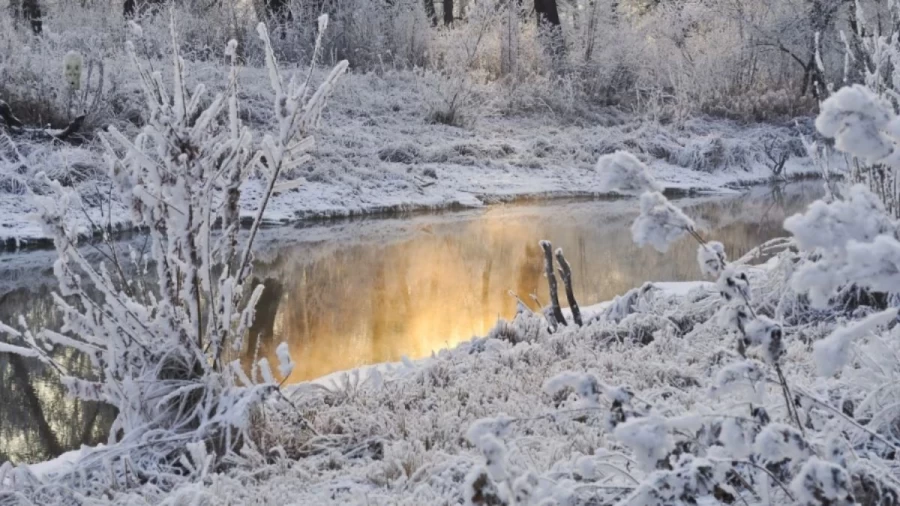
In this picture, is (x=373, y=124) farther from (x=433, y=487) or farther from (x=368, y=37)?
(x=433, y=487)

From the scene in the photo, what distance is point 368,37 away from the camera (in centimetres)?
1539

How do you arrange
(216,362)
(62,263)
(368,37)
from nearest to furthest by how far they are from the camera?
(62,263) < (216,362) < (368,37)

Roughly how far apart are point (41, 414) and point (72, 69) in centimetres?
684

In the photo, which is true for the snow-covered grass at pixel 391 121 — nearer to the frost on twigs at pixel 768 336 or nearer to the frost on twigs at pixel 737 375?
the frost on twigs at pixel 737 375

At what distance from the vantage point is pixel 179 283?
2980 mm

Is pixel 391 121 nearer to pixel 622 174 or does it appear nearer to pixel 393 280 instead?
pixel 393 280

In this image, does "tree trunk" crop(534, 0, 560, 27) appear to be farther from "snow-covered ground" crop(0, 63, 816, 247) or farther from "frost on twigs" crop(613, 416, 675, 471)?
"frost on twigs" crop(613, 416, 675, 471)

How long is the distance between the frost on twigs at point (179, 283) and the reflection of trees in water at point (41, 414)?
3.19ft

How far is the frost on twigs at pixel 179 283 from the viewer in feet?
8.82

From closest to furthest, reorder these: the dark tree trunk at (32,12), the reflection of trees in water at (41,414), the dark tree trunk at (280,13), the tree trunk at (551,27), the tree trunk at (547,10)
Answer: the reflection of trees in water at (41,414) → the dark tree trunk at (32,12) → the dark tree trunk at (280,13) → the tree trunk at (551,27) → the tree trunk at (547,10)

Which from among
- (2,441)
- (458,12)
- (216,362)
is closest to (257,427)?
(216,362)

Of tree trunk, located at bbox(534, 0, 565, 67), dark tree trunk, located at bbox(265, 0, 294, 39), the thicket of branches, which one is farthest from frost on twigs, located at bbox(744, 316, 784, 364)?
tree trunk, located at bbox(534, 0, 565, 67)

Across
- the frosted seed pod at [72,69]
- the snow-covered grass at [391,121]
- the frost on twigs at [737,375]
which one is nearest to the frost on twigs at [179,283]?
the frost on twigs at [737,375]

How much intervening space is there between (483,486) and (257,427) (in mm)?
1657
